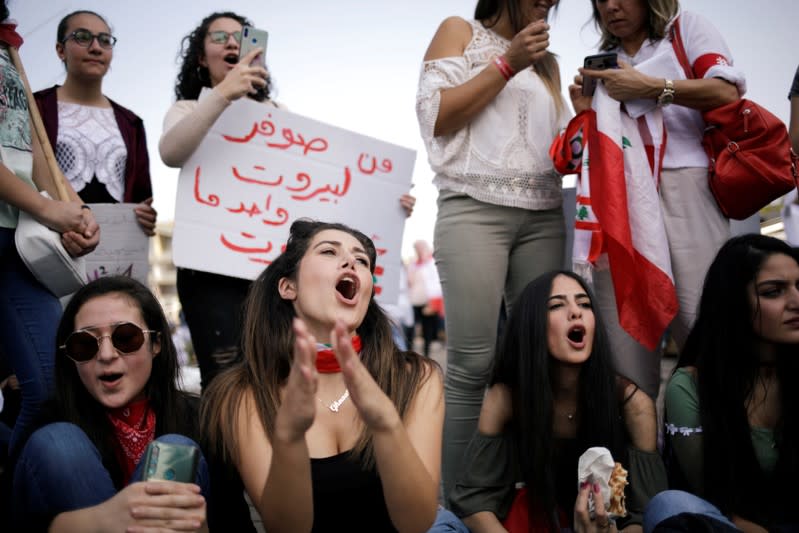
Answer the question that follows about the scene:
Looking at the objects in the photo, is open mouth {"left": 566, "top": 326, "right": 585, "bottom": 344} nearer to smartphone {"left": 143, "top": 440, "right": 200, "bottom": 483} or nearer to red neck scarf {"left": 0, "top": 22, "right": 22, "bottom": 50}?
smartphone {"left": 143, "top": 440, "right": 200, "bottom": 483}

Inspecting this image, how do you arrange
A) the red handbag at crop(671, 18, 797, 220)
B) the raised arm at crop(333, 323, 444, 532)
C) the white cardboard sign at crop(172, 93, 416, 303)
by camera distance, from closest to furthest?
the raised arm at crop(333, 323, 444, 532)
the red handbag at crop(671, 18, 797, 220)
the white cardboard sign at crop(172, 93, 416, 303)

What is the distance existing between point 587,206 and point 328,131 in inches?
55.9

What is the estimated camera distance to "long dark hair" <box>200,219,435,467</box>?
217 cm

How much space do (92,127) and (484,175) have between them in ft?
5.31

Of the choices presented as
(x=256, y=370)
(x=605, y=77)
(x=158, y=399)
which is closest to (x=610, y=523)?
(x=256, y=370)

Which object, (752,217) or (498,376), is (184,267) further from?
(752,217)

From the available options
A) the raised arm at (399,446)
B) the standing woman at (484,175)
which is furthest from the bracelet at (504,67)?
the raised arm at (399,446)

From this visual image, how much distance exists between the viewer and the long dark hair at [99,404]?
2.17m

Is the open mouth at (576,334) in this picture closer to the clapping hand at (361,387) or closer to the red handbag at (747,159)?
the red handbag at (747,159)

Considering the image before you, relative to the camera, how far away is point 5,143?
2.51m

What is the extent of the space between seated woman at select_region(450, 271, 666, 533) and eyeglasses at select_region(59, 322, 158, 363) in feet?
3.75

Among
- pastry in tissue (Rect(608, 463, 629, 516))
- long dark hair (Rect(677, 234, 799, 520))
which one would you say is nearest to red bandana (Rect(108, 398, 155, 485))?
pastry in tissue (Rect(608, 463, 629, 516))

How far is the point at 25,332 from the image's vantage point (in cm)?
244

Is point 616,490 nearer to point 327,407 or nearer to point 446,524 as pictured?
point 446,524
